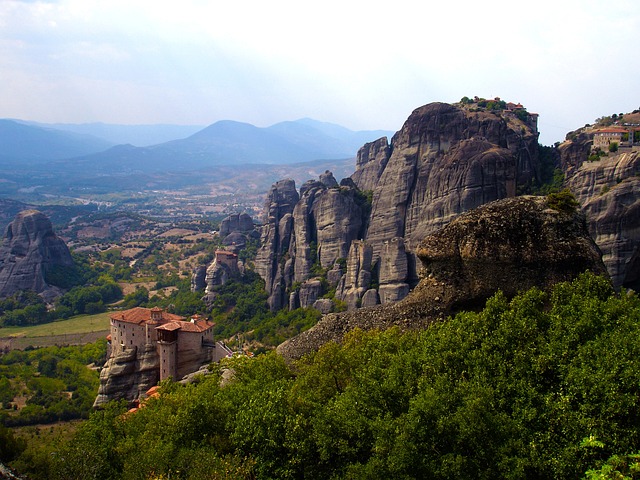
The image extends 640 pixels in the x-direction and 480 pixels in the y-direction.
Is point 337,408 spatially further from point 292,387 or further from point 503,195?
point 503,195

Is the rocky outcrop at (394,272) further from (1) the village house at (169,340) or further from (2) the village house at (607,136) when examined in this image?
(2) the village house at (607,136)

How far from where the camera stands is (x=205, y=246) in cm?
10462

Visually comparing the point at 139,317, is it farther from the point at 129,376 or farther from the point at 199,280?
the point at 199,280

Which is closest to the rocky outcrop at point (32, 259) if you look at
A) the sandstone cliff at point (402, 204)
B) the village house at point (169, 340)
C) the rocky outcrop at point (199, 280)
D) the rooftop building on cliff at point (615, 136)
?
the rocky outcrop at point (199, 280)

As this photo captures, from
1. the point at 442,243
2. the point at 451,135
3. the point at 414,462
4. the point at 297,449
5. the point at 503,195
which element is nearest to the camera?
the point at 414,462

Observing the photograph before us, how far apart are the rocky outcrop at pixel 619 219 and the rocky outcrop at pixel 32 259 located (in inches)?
2697

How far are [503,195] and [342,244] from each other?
1680 cm

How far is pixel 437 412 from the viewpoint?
11867mm

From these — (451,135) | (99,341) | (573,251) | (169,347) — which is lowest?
(99,341)

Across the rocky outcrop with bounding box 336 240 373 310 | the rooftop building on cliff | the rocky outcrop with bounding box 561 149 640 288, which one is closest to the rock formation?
the rocky outcrop with bounding box 561 149 640 288

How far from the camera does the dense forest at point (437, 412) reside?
11072mm

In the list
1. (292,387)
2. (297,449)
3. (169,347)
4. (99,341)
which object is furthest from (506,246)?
(99,341)

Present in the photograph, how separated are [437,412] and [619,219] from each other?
3066 cm

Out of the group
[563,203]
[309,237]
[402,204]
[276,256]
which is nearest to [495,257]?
[563,203]
